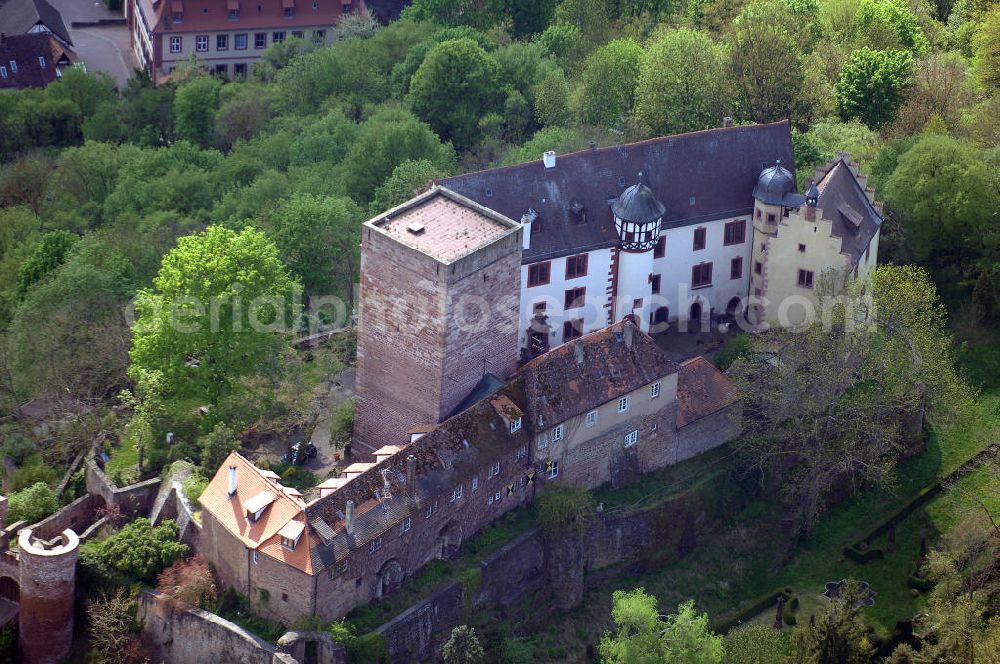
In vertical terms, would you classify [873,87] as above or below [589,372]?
above

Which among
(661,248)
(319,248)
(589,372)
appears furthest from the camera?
(319,248)

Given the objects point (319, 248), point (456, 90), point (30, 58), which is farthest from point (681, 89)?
point (30, 58)

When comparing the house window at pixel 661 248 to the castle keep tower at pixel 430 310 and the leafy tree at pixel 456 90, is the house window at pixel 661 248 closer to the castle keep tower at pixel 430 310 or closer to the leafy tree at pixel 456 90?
the castle keep tower at pixel 430 310

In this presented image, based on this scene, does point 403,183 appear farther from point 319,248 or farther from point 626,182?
point 626,182

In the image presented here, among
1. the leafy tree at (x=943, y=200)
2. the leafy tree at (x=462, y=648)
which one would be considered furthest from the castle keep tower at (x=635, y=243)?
the leafy tree at (x=462, y=648)

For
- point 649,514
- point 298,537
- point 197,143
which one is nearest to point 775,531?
point 649,514

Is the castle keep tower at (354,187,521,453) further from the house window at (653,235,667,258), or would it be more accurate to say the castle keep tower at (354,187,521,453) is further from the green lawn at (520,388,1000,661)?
the green lawn at (520,388,1000,661)

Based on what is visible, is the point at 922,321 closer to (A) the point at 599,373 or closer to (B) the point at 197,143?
(A) the point at 599,373
